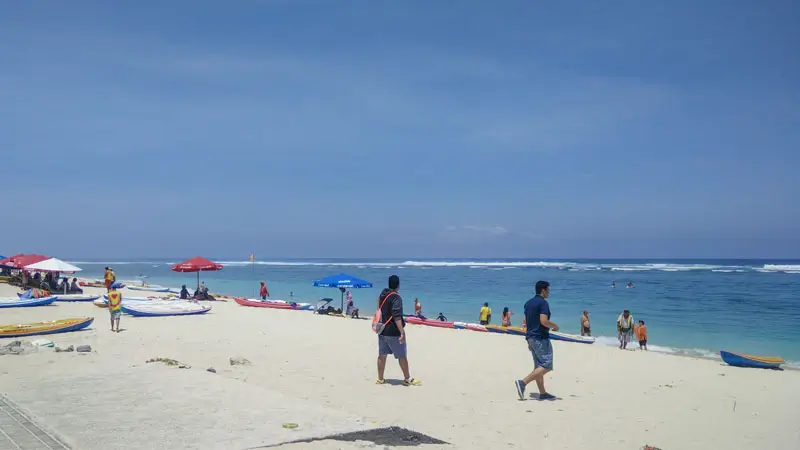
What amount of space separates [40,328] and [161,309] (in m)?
6.77

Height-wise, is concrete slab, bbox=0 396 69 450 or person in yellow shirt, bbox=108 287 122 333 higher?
person in yellow shirt, bbox=108 287 122 333

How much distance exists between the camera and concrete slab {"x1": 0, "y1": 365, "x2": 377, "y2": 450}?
5879 mm

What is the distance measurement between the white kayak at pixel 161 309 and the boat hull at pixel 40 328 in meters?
4.42

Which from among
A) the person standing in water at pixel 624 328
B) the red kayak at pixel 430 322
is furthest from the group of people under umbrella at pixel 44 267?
the person standing in water at pixel 624 328

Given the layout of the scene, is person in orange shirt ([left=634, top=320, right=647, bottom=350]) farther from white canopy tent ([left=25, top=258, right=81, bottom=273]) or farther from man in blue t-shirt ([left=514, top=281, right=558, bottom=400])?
white canopy tent ([left=25, top=258, right=81, bottom=273])

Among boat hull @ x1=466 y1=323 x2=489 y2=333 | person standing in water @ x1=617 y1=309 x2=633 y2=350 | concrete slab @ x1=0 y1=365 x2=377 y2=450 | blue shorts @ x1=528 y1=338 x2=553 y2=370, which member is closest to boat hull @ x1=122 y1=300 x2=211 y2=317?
boat hull @ x1=466 y1=323 x2=489 y2=333

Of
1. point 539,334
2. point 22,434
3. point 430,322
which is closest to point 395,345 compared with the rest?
point 539,334

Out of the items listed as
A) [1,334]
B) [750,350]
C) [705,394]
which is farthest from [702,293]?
[1,334]

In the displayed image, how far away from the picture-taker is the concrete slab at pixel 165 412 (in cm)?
588

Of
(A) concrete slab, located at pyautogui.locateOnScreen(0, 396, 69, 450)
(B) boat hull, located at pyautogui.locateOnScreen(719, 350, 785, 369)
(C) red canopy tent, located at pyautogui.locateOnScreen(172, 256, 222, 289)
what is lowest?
(B) boat hull, located at pyautogui.locateOnScreen(719, 350, 785, 369)

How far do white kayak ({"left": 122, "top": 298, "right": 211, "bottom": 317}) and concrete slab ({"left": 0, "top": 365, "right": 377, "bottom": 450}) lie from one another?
42.5 feet

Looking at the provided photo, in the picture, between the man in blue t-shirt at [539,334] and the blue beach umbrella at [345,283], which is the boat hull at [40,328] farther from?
the man in blue t-shirt at [539,334]

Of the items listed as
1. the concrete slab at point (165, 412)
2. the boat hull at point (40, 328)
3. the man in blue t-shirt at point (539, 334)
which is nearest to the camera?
the concrete slab at point (165, 412)

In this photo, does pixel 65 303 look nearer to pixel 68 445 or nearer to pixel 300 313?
pixel 300 313
